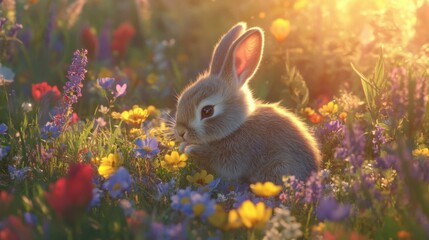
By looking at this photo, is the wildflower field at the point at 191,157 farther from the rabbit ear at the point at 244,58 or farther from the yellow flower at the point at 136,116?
the rabbit ear at the point at 244,58

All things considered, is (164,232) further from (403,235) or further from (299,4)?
(299,4)

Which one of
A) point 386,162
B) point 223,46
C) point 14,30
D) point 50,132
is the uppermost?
point 14,30

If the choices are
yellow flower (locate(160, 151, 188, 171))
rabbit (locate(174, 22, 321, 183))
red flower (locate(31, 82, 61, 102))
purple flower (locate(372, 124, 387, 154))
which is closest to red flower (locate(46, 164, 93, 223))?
yellow flower (locate(160, 151, 188, 171))

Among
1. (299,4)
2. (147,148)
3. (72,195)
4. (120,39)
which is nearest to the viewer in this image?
(72,195)

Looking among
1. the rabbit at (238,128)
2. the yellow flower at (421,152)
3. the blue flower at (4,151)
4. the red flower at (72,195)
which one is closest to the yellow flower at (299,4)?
the rabbit at (238,128)

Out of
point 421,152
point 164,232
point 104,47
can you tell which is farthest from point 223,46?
point 104,47

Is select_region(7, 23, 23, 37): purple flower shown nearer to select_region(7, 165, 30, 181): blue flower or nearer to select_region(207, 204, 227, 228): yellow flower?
select_region(7, 165, 30, 181): blue flower

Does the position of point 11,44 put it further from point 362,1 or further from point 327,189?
point 362,1
